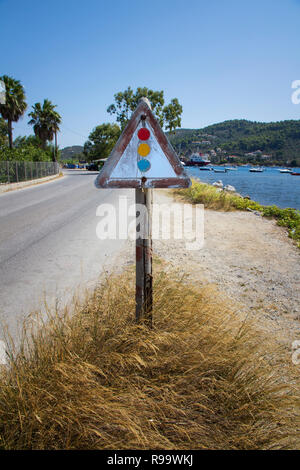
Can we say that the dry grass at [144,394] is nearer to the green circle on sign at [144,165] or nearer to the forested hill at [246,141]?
the green circle on sign at [144,165]

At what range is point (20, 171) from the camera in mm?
22234

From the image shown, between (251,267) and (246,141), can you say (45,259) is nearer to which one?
(251,267)

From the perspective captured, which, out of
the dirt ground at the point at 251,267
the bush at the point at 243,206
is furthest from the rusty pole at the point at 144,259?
the bush at the point at 243,206

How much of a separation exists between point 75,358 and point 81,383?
21cm

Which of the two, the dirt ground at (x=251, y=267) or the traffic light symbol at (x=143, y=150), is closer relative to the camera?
the traffic light symbol at (x=143, y=150)

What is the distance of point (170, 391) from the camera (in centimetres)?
193

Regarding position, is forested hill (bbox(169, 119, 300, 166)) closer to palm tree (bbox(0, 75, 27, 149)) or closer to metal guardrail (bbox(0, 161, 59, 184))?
palm tree (bbox(0, 75, 27, 149))

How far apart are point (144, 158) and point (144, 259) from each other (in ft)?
2.57

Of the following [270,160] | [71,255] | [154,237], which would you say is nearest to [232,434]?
[71,255]

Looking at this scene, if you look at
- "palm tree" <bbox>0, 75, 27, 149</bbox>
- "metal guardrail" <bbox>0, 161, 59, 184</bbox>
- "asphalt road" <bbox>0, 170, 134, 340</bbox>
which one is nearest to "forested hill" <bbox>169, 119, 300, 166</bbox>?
"palm tree" <bbox>0, 75, 27, 149</bbox>

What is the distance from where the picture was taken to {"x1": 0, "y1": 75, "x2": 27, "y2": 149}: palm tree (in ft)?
104

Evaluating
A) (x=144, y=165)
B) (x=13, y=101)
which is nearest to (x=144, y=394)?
(x=144, y=165)

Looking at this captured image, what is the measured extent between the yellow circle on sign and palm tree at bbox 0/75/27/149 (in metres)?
35.4

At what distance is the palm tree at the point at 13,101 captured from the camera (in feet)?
104
